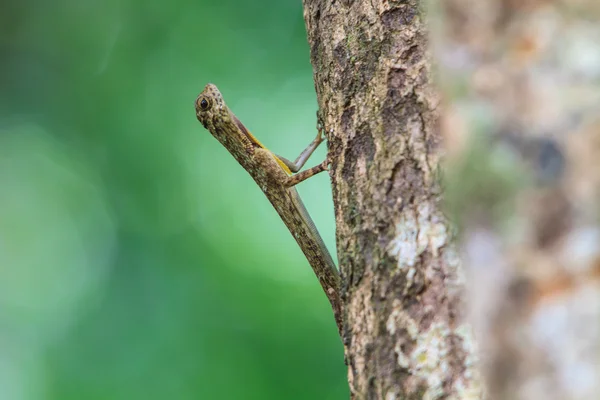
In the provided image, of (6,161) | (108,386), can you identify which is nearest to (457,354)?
(108,386)

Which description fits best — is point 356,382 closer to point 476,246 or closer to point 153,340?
point 476,246

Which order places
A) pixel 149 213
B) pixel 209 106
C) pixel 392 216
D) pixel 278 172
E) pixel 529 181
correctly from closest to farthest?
pixel 529 181 < pixel 392 216 < pixel 278 172 < pixel 209 106 < pixel 149 213

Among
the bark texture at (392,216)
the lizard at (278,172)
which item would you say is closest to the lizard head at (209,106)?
the lizard at (278,172)

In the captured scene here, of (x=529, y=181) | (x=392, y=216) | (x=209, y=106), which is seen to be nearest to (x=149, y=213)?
(x=209, y=106)

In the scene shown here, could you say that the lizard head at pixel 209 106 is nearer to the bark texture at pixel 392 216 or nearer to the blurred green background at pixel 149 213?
the bark texture at pixel 392 216

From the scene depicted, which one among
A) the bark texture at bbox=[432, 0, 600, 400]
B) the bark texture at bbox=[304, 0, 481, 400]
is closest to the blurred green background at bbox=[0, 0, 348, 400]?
the bark texture at bbox=[304, 0, 481, 400]

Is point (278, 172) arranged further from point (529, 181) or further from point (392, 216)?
point (529, 181)
